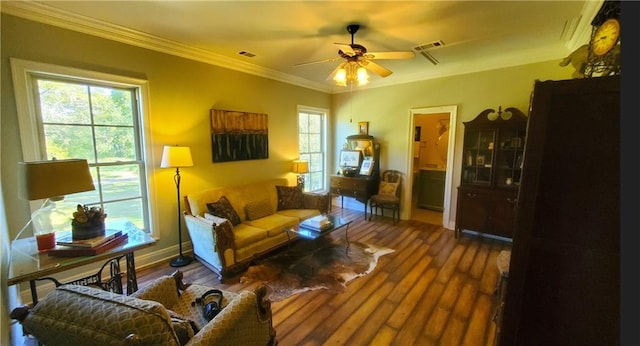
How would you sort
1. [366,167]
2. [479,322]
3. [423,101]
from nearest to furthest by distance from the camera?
[479,322], [423,101], [366,167]

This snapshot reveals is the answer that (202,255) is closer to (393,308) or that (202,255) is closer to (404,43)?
(393,308)

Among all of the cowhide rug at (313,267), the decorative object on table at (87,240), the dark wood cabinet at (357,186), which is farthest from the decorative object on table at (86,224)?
the dark wood cabinet at (357,186)

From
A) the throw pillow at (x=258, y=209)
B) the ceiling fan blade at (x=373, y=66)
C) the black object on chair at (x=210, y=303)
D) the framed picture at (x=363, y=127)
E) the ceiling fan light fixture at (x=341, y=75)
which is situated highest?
the ceiling fan blade at (x=373, y=66)

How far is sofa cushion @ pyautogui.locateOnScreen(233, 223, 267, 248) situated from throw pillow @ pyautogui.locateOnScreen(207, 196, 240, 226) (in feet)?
0.36

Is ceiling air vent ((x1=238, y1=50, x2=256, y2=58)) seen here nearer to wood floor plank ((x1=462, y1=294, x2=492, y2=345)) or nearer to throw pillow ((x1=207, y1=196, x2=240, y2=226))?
throw pillow ((x1=207, y1=196, x2=240, y2=226))

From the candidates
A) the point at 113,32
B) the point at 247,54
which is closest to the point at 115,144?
the point at 113,32

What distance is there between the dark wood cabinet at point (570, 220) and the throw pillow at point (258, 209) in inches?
119

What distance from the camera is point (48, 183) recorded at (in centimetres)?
159

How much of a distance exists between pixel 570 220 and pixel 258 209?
3.25 metres

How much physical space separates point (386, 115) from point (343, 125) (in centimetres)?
104

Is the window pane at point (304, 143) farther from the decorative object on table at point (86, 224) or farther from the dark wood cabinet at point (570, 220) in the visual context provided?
the dark wood cabinet at point (570, 220)

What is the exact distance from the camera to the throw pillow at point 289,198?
4.10m

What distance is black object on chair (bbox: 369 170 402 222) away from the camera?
4717 millimetres

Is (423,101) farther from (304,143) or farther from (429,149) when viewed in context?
(304,143)
